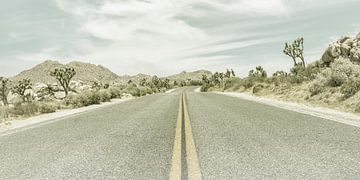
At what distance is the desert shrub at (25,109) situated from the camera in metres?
20.4

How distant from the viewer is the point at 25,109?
68.3 ft

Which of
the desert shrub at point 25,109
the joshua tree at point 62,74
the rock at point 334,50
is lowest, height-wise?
the desert shrub at point 25,109

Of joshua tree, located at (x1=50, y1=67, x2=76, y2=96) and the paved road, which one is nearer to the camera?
the paved road

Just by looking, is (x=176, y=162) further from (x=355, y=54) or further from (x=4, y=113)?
(x=355, y=54)

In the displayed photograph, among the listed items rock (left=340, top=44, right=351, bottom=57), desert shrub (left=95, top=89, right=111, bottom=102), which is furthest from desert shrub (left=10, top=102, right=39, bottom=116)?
rock (left=340, top=44, right=351, bottom=57)

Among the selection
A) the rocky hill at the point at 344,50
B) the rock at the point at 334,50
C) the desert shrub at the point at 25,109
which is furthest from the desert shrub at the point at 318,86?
the rock at the point at 334,50

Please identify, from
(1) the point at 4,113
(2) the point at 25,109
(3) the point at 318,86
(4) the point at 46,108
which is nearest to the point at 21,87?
(4) the point at 46,108

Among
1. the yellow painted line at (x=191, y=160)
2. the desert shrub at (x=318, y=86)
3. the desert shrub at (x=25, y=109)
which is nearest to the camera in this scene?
the yellow painted line at (x=191, y=160)

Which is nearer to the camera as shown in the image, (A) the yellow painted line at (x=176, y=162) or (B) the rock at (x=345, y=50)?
(A) the yellow painted line at (x=176, y=162)

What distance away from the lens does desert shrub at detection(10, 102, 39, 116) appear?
2044 centimetres

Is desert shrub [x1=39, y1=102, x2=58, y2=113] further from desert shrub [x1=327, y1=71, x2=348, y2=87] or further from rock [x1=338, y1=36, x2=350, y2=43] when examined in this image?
rock [x1=338, y1=36, x2=350, y2=43]

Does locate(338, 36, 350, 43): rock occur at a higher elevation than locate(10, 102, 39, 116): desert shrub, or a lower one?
higher

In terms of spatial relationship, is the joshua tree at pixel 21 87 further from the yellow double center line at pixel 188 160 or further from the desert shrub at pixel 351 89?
the yellow double center line at pixel 188 160

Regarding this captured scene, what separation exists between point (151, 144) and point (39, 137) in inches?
139
